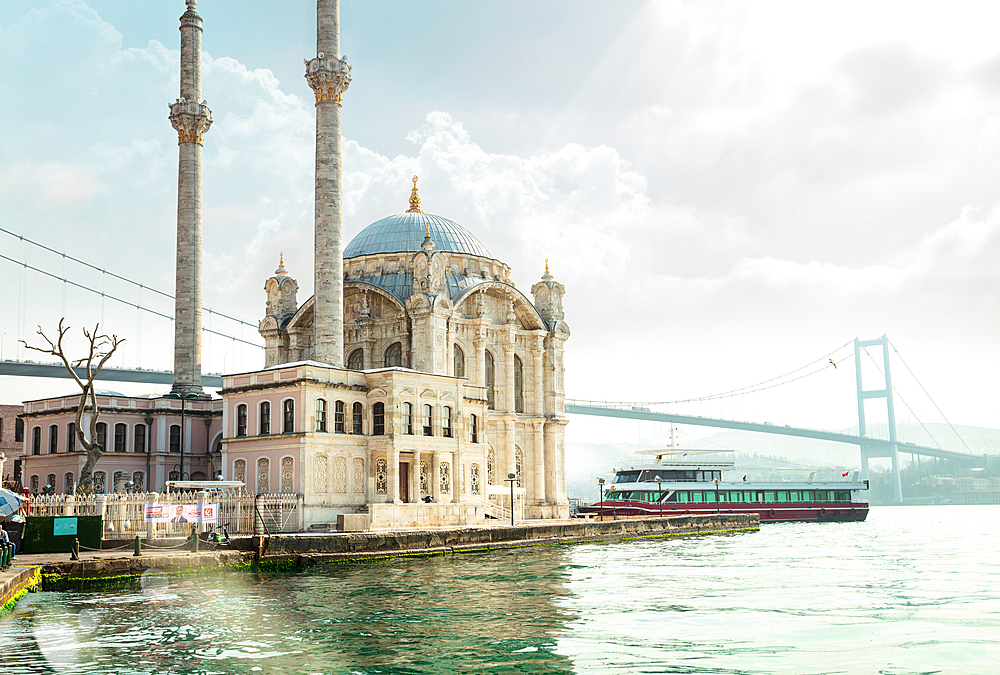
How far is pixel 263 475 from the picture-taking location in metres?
38.2

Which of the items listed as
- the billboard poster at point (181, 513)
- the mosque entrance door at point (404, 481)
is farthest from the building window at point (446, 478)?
the billboard poster at point (181, 513)

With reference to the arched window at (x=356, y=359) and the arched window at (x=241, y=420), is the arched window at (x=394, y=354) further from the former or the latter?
the arched window at (x=241, y=420)

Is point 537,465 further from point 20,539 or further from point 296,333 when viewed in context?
point 20,539

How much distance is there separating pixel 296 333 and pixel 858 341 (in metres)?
103

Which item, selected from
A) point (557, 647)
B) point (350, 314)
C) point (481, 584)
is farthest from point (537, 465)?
point (557, 647)

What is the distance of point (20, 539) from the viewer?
2702 centimetres

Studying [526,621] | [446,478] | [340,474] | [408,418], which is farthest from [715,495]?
[526,621]

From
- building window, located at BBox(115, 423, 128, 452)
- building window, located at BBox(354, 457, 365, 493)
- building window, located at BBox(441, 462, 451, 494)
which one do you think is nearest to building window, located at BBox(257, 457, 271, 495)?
A: building window, located at BBox(354, 457, 365, 493)

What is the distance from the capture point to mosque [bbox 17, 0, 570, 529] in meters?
38.3

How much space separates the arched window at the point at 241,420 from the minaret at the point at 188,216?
25.9 feet

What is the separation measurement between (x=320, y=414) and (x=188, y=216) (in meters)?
15.8

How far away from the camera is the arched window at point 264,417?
38.7 meters

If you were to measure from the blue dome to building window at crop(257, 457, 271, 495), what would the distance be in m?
19.3

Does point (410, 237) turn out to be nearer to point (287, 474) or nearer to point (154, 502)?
point (287, 474)
